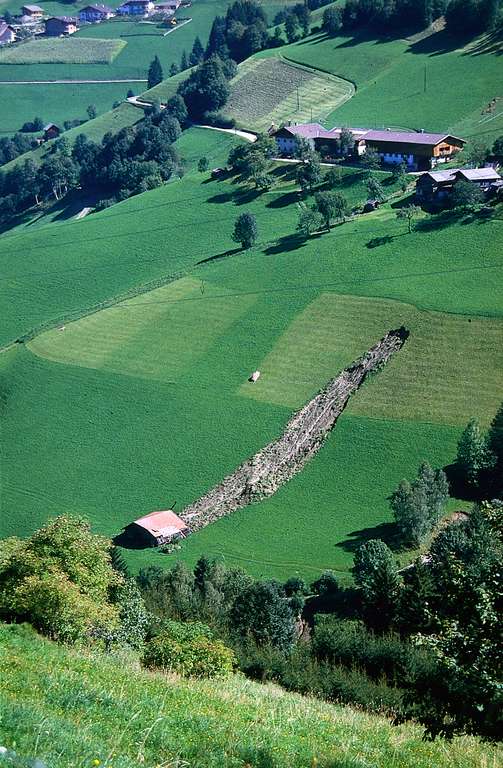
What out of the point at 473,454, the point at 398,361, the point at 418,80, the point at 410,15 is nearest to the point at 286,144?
the point at 418,80

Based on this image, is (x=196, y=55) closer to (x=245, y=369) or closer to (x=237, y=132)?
(x=237, y=132)

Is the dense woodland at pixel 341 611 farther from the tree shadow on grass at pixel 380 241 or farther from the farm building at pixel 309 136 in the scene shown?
the farm building at pixel 309 136

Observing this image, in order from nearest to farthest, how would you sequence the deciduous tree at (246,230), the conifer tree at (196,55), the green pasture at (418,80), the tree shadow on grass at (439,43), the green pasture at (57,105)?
1. the deciduous tree at (246,230)
2. the green pasture at (418,80)
3. the tree shadow on grass at (439,43)
4. the green pasture at (57,105)
5. the conifer tree at (196,55)

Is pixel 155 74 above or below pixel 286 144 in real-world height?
above

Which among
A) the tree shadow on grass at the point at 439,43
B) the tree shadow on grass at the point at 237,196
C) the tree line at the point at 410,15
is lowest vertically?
the tree shadow on grass at the point at 237,196

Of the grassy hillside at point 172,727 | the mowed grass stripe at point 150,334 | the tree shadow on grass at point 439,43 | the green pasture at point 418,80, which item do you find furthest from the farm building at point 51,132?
the grassy hillside at point 172,727

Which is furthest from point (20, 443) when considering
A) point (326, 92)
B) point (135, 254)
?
point (326, 92)

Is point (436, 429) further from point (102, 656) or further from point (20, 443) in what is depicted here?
point (102, 656)
